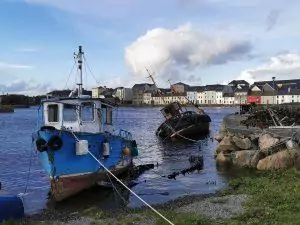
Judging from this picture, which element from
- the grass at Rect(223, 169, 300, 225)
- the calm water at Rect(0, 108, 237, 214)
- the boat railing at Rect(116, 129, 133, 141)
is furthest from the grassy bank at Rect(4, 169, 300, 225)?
the boat railing at Rect(116, 129, 133, 141)

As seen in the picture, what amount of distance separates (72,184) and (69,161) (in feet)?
3.58

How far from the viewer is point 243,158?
26984 millimetres

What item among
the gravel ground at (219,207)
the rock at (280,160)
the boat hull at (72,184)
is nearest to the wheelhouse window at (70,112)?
the boat hull at (72,184)

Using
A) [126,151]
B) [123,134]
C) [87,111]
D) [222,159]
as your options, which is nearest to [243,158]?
[222,159]

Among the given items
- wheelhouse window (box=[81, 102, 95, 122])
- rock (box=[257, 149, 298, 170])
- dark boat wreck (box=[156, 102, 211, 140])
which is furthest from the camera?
dark boat wreck (box=[156, 102, 211, 140])

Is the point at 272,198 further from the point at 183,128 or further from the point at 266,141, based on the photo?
the point at 183,128

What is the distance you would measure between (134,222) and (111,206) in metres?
6.43

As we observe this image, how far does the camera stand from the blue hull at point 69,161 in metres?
20.1

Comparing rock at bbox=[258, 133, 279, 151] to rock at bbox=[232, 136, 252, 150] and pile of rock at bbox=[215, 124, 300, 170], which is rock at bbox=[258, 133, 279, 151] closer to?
pile of rock at bbox=[215, 124, 300, 170]

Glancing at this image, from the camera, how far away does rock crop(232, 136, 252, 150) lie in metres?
29.6

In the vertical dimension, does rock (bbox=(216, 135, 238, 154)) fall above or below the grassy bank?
above

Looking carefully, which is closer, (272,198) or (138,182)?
(272,198)

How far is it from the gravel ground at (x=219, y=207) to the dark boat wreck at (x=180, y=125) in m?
36.6

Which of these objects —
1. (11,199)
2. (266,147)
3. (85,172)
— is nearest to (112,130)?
(85,172)
